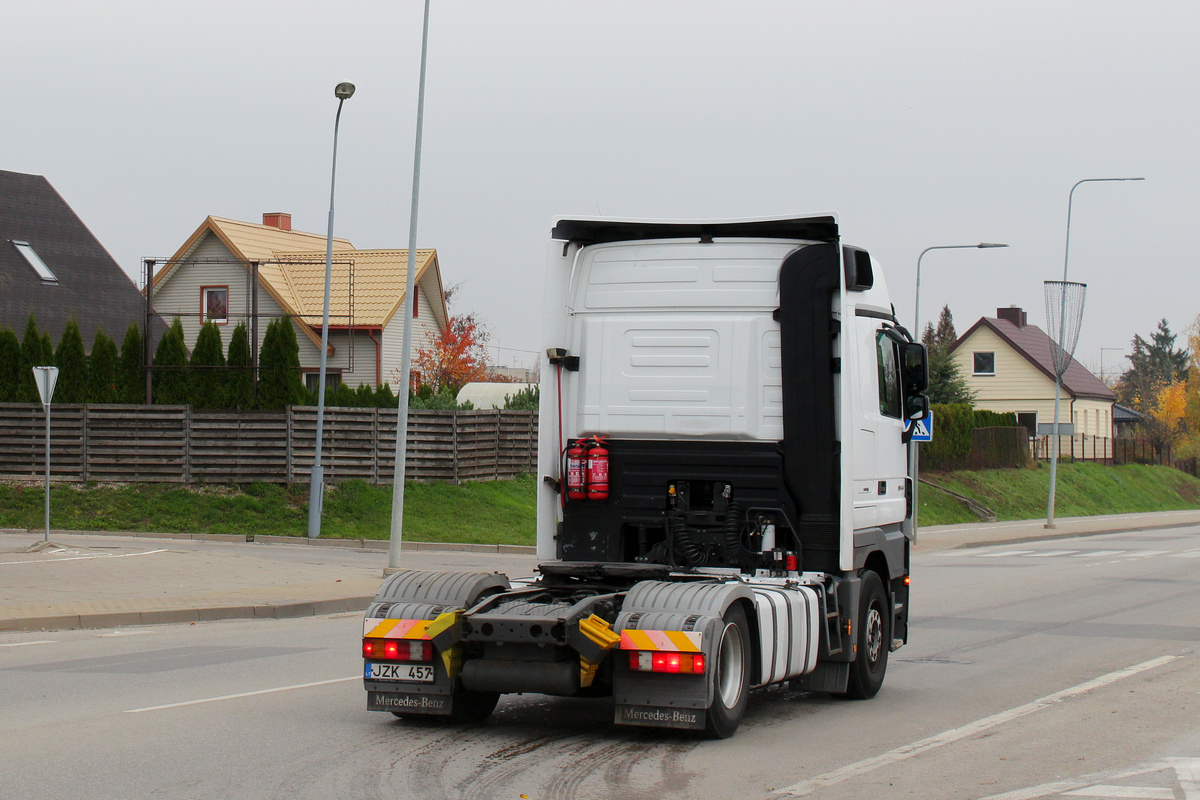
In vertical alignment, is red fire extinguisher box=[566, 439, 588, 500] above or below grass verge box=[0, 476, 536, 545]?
above

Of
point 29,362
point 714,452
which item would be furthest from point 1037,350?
point 714,452

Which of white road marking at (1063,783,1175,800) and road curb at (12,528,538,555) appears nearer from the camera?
white road marking at (1063,783,1175,800)

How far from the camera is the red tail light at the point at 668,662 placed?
7277 mm

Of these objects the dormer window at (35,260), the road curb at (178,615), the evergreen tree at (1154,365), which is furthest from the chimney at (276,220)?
the evergreen tree at (1154,365)

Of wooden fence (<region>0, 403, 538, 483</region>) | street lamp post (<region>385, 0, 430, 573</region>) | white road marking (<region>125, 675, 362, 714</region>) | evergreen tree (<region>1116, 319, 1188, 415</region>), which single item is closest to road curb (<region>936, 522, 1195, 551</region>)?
wooden fence (<region>0, 403, 538, 483</region>)

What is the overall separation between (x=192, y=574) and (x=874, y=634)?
12459mm

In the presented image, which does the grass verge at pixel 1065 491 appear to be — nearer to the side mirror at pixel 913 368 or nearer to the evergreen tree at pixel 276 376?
the evergreen tree at pixel 276 376

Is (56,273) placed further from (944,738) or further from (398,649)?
(944,738)

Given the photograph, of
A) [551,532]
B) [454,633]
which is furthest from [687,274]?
[454,633]

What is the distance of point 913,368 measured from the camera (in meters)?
10.2

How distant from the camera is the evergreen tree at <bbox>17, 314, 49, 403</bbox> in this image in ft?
101

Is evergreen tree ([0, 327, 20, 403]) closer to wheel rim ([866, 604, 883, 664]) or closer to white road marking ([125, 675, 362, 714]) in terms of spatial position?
white road marking ([125, 675, 362, 714])

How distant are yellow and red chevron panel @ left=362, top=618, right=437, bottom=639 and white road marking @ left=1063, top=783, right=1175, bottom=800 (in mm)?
3571

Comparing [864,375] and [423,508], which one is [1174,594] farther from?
[423,508]
